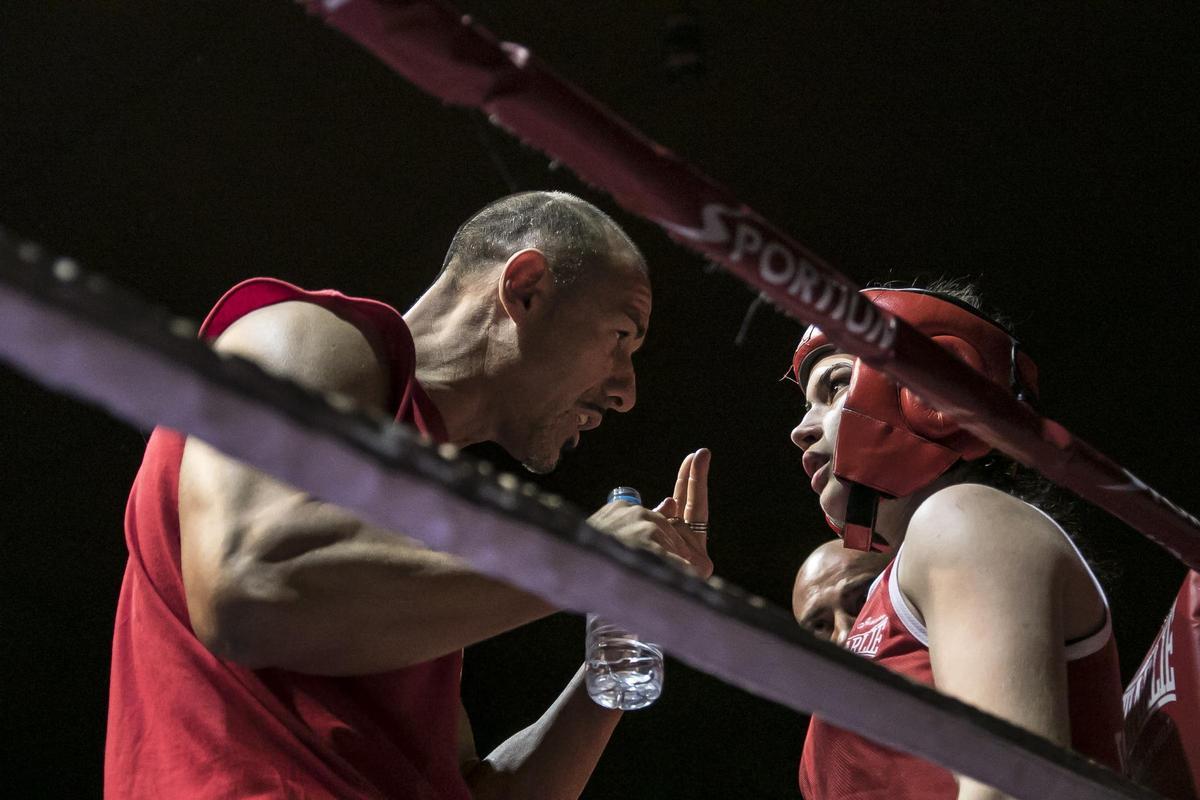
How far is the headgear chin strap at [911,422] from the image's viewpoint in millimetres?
1586

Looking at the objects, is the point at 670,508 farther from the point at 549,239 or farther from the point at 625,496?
the point at 549,239

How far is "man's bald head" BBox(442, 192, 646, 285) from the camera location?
1.76m

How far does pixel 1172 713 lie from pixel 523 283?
96 centimetres

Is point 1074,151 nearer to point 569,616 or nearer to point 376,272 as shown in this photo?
point 376,272

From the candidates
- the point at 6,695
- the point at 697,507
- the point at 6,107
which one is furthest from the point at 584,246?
the point at 6,695

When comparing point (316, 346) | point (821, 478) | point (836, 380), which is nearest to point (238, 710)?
point (316, 346)

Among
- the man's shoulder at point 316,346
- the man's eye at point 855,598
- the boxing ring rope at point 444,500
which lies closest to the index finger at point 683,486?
the man's eye at point 855,598

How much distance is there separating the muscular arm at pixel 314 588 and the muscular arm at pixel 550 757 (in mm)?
493

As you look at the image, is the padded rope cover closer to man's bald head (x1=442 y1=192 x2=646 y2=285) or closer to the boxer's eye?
the boxer's eye

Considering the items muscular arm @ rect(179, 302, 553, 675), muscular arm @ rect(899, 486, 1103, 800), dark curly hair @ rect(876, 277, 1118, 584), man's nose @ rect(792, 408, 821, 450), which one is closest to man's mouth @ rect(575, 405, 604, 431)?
man's nose @ rect(792, 408, 821, 450)

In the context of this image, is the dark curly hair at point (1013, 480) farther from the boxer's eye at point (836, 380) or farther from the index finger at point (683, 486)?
the index finger at point (683, 486)

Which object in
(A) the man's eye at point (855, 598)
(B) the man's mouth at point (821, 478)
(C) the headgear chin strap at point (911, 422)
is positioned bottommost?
(A) the man's eye at point (855, 598)

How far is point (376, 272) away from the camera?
3.52 m

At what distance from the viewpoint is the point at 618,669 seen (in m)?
1.64
